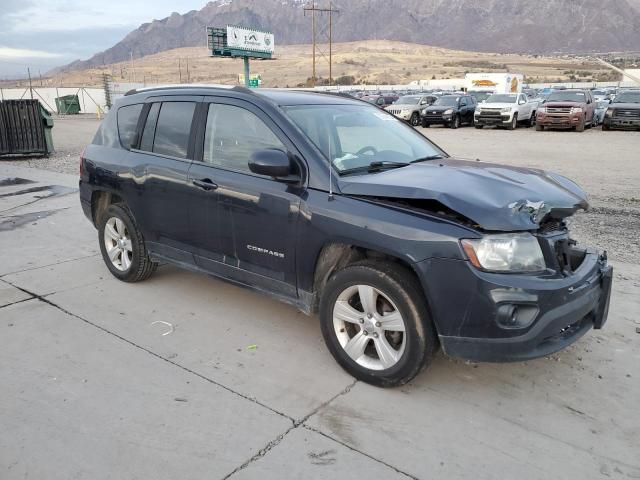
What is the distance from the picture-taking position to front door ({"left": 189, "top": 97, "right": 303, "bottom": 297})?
3.77m

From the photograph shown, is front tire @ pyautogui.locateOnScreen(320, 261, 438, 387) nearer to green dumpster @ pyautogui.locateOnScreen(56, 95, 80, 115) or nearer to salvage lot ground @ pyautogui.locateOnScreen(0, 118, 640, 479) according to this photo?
salvage lot ground @ pyautogui.locateOnScreen(0, 118, 640, 479)

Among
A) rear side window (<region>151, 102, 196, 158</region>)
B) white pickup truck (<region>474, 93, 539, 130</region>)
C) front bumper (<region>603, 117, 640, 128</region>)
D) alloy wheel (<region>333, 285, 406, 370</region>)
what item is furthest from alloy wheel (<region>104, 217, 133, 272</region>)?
front bumper (<region>603, 117, 640, 128</region>)

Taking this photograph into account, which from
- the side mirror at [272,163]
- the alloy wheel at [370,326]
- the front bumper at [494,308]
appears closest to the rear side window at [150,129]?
the side mirror at [272,163]

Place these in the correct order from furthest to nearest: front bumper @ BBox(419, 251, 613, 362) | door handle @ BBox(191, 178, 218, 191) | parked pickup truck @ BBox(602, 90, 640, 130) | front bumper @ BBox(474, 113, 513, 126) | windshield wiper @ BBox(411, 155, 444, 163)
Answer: front bumper @ BBox(474, 113, 513, 126), parked pickup truck @ BBox(602, 90, 640, 130), windshield wiper @ BBox(411, 155, 444, 163), door handle @ BBox(191, 178, 218, 191), front bumper @ BBox(419, 251, 613, 362)

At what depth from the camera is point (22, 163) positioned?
1465cm

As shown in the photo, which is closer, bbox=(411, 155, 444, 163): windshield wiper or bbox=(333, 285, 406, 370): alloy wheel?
bbox=(333, 285, 406, 370): alloy wheel

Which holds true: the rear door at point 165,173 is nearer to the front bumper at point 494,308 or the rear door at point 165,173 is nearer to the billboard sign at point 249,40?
the front bumper at point 494,308

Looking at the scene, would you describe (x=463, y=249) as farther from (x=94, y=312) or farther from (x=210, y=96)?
(x=94, y=312)

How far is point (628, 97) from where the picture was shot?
23312 millimetres

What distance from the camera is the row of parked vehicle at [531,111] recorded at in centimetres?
2238

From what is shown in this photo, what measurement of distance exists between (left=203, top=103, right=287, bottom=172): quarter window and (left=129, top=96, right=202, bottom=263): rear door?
0.75 ft

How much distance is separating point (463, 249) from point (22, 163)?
48.2 ft

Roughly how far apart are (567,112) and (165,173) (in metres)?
21.5

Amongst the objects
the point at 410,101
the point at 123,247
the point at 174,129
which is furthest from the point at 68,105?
the point at 174,129
